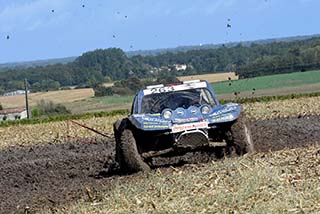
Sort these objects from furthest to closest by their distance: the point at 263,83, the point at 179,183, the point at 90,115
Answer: the point at 263,83 → the point at 90,115 → the point at 179,183

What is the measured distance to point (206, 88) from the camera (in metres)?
15.9

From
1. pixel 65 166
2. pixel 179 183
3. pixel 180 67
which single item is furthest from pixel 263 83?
pixel 179 183

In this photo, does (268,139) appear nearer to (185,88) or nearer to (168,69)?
(185,88)

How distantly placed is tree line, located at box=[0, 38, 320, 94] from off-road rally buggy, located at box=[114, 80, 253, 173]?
41506 millimetres

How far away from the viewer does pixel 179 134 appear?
14062 mm

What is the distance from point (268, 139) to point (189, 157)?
322cm

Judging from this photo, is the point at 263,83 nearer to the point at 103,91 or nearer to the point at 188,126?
the point at 103,91

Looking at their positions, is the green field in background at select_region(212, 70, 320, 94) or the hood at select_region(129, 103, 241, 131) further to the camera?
the green field in background at select_region(212, 70, 320, 94)

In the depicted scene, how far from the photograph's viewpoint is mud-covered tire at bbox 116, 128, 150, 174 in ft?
46.1

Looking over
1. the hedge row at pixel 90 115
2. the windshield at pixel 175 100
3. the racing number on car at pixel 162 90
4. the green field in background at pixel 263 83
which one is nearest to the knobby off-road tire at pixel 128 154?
the windshield at pixel 175 100

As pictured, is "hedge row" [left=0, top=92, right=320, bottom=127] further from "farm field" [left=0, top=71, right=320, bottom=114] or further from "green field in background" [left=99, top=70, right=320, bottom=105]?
"green field in background" [left=99, top=70, right=320, bottom=105]

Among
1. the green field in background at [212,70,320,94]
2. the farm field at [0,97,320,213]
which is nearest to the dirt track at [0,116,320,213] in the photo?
the farm field at [0,97,320,213]

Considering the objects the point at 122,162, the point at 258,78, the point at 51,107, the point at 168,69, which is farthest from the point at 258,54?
the point at 122,162

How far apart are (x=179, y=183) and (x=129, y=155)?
4233mm
